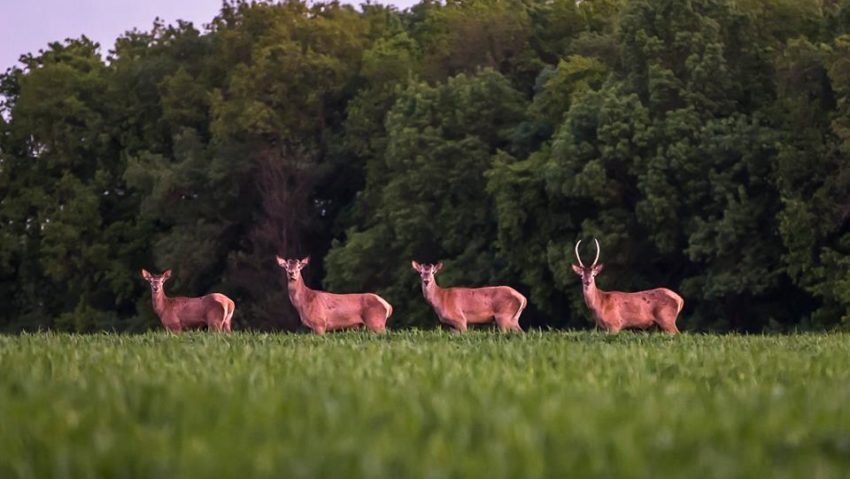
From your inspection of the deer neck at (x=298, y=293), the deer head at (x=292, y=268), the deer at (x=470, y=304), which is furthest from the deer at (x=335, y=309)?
the deer at (x=470, y=304)

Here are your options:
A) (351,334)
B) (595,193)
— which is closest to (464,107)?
(595,193)

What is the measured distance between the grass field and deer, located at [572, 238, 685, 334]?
10.9m

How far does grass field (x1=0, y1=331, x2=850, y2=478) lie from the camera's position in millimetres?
5555

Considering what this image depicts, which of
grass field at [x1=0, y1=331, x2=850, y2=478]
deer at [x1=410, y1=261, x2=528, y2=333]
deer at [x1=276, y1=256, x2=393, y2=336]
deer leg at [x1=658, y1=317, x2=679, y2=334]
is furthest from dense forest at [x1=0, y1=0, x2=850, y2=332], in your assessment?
grass field at [x1=0, y1=331, x2=850, y2=478]

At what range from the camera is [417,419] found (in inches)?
263

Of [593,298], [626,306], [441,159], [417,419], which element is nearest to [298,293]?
[593,298]

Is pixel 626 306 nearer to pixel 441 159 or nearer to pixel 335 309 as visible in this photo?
pixel 335 309

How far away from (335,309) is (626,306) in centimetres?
382

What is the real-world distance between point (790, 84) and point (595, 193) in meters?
5.07

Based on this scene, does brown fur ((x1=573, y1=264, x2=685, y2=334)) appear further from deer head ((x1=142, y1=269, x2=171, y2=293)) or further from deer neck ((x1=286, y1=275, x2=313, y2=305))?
deer head ((x1=142, y1=269, x2=171, y2=293))

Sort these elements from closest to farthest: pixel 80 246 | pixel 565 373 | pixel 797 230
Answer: pixel 565 373
pixel 797 230
pixel 80 246

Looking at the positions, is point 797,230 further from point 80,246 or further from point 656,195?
point 80,246

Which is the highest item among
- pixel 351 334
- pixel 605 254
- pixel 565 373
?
pixel 565 373

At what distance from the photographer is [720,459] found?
18.8 ft
